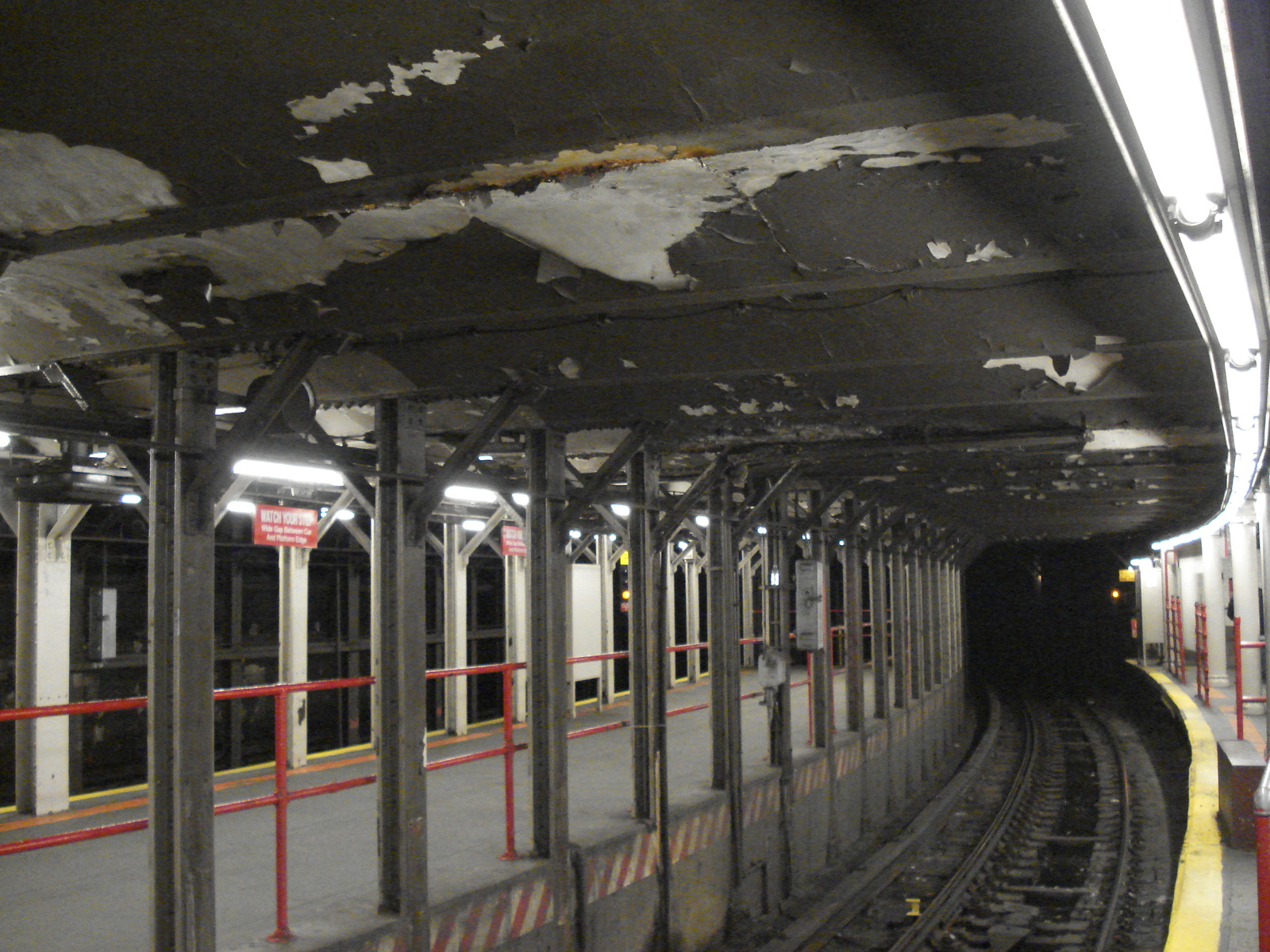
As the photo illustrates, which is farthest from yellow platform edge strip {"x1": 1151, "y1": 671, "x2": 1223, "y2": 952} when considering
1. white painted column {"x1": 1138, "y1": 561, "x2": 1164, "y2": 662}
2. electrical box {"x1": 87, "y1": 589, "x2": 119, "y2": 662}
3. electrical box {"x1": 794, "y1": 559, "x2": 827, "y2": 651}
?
white painted column {"x1": 1138, "y1": 561, "x2": 1164, "y2": 662}

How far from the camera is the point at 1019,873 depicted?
10.8 metres

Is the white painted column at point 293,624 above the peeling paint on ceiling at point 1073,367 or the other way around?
the other way around

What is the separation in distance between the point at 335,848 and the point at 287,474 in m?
3.40

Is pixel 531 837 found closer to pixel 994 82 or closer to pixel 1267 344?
pixel 1267 344

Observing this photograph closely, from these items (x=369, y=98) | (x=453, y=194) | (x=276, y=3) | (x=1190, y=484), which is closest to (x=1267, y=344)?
(x=453, y=194)

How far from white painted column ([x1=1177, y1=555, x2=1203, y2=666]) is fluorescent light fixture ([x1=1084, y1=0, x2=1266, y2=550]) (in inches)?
810

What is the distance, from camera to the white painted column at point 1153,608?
27.4m

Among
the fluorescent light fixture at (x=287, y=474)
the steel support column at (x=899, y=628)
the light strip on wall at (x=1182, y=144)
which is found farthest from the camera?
the steel support column at (x=899, y=628)

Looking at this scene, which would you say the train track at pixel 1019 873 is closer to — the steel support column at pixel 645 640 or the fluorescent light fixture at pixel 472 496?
the steel support column at pixel 645 640

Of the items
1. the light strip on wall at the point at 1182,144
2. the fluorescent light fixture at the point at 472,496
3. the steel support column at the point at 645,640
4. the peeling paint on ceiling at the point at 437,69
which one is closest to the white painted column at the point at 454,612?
the fluorescent light fixture at the point at 472,496

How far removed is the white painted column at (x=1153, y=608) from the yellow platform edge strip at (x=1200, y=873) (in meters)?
16.1

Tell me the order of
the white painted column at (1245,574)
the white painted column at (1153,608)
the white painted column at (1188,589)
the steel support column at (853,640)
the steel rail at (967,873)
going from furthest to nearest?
the white painted column at (1153,608) < the white painted column at (1188,589) < the white painted column at (1245,574) < the steel support column at (853,640) < the steel rail at (967,873)

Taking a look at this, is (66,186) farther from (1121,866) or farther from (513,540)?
(1121,866)

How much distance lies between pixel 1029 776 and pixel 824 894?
7630 mm
